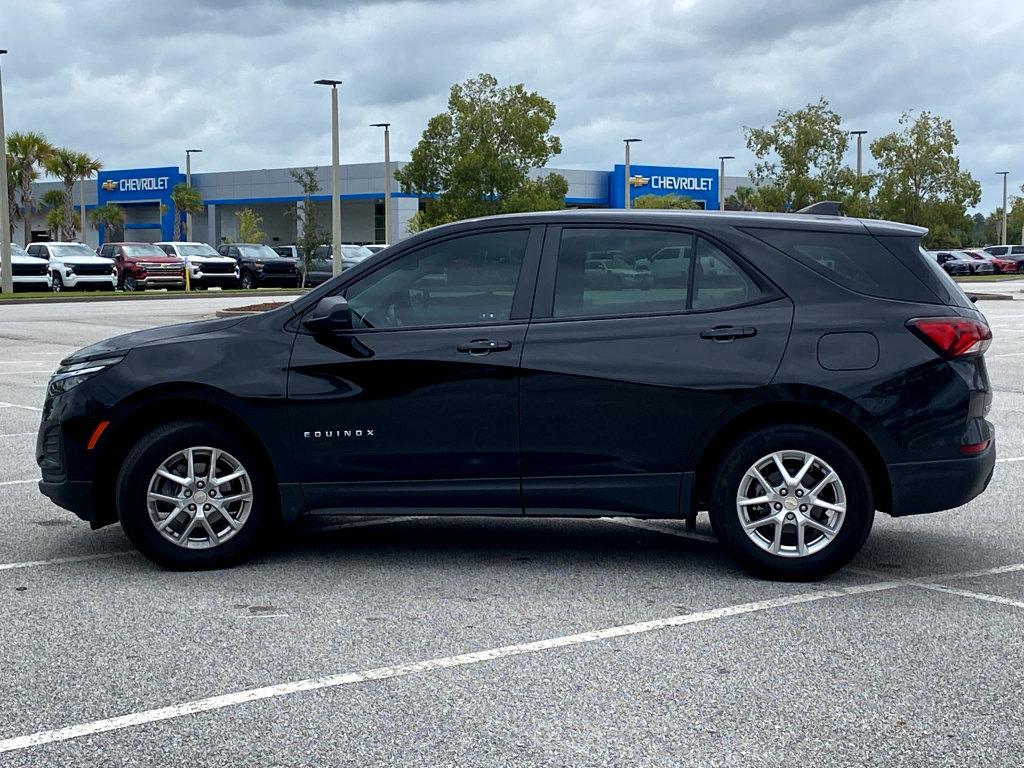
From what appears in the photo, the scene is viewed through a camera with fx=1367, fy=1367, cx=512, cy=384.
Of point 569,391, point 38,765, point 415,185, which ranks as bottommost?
point 38,765

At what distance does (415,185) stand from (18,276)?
13.6 m

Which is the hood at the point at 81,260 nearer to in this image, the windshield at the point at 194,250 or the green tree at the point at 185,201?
the windshield at the point at 194,250

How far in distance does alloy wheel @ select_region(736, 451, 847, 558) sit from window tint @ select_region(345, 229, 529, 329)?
145 centimetres

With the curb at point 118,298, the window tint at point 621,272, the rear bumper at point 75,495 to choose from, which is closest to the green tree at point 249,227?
the curb at point 118,298

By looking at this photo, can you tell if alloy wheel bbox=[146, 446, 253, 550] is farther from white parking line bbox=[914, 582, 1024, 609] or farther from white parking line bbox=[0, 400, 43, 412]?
white parking line bbox=[0, 400, 43, 412]

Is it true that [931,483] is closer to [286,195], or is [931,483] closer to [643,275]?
[643,275]

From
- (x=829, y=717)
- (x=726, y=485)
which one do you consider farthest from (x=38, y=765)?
(x=726, y=485)

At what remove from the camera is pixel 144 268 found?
47.2 m

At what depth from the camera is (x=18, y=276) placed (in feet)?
150

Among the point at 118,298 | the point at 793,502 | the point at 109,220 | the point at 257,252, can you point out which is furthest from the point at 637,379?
the point at 109,220

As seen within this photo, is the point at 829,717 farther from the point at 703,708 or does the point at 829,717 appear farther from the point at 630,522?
the point at 630,522

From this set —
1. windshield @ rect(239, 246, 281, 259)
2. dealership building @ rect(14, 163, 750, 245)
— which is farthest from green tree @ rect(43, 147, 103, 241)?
windshield @ rect(239, 246, 281, 259)

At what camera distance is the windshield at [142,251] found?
1885 inches

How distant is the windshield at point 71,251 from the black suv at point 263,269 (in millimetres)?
5483
